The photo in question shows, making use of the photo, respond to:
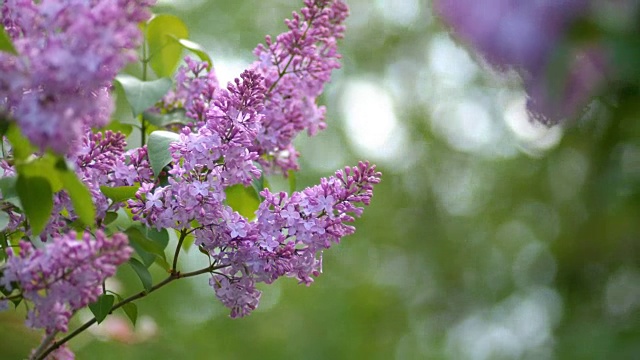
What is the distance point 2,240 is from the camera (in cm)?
87

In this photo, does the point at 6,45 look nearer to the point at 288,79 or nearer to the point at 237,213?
the point at 237,213

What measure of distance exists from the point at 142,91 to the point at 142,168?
0.19m

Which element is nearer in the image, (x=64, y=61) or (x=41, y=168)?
(x=64, y=61)

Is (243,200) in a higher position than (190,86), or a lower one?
lower

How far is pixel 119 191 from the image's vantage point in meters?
0.87

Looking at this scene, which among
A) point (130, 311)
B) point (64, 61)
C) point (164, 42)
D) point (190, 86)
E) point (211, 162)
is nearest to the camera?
point (64, 61)

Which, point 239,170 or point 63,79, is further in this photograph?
point 239,170

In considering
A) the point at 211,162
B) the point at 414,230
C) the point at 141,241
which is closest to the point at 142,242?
the point at 141,241

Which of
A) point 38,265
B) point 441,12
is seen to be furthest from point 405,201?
point 38,265

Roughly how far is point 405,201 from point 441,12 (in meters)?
5.06

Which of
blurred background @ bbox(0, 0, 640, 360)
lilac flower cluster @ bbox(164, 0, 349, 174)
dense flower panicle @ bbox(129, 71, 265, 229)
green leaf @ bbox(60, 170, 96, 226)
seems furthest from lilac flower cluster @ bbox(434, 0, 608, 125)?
blurred background @ bbox(0, 0, 640, 360)

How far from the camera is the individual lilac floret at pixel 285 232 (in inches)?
33.6

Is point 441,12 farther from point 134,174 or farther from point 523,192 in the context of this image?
point 523,192

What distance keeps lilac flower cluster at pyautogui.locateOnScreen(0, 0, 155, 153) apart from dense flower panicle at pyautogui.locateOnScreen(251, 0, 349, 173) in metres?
0.38
